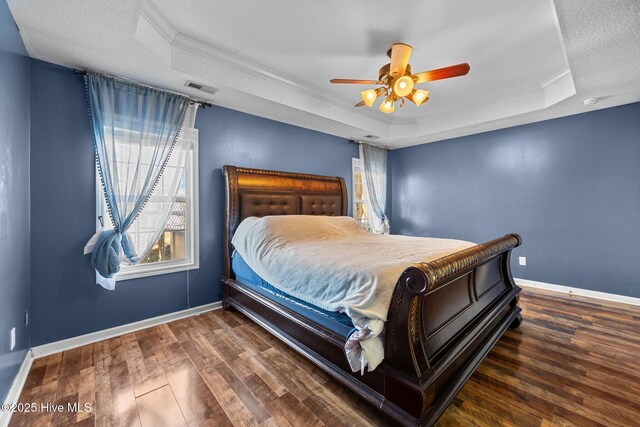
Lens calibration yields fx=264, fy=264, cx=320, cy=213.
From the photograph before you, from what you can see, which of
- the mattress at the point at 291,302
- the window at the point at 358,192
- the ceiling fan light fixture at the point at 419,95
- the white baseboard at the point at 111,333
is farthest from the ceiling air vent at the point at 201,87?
the window at the point at 358,192

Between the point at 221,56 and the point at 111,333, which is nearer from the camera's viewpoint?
the point at 111,333

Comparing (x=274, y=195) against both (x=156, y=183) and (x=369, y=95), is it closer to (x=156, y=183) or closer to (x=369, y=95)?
(x=156, y=183)

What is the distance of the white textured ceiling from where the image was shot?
1830 mm

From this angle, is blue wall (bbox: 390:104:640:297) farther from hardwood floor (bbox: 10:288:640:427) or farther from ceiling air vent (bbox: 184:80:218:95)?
ceiling air vent (bbox: 184:80:218:95)

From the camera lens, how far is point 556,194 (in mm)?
3723

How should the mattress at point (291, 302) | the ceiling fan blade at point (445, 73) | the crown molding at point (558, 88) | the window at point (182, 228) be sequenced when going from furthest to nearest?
the crown molding at point (558, 88), the window at point (182, 228), the ceiling fan blade at point (445, 73), the mattress at point (291, 302)

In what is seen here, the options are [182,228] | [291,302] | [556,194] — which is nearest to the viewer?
[291,302]

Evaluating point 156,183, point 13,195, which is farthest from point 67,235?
point 156,183

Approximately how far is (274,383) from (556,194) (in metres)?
4.37

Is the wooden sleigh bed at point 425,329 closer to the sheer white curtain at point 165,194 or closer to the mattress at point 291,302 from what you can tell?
the mattress at point 291,302

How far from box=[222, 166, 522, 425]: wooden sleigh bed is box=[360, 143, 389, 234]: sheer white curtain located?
105 inches

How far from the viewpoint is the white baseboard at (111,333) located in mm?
2141

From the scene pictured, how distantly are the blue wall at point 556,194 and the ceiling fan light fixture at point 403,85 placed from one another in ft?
9.46

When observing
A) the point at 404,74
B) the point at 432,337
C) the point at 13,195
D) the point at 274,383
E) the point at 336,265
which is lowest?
the point at 274,383
